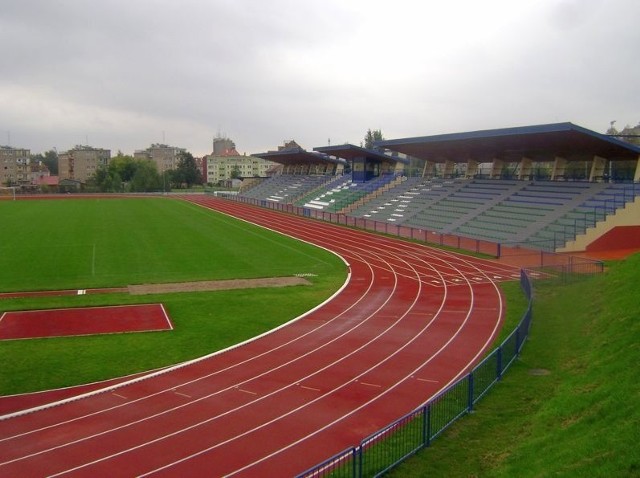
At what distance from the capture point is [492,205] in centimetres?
4506

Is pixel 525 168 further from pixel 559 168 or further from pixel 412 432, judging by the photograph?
pixel 412 432

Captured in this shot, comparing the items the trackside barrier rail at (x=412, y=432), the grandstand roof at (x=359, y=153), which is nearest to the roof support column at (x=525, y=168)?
the grandstand roof at (x=359, y=153)

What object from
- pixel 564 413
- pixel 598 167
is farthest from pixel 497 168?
pixel 564 413

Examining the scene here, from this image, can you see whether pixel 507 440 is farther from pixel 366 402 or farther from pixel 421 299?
pixel 421 299

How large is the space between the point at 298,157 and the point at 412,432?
80.3 metres

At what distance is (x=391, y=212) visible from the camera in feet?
179

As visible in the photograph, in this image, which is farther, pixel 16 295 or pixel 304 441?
pixel 16 295

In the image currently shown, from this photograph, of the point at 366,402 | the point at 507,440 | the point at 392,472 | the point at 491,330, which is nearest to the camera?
the point at 392,472

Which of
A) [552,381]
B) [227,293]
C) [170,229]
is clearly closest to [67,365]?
[227,293]

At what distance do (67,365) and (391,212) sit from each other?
137ft

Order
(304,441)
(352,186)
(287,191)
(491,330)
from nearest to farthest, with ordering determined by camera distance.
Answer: (304,441)
(491,330)
(352,186)
(287,191)

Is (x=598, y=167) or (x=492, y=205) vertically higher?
(x=598, y=167)

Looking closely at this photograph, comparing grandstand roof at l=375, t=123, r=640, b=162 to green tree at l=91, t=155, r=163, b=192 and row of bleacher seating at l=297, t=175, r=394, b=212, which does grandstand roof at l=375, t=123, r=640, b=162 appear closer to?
row of bleacher seating at l=297, t=175, r=394, b=212

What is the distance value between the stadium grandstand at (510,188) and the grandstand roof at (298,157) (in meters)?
12.7
